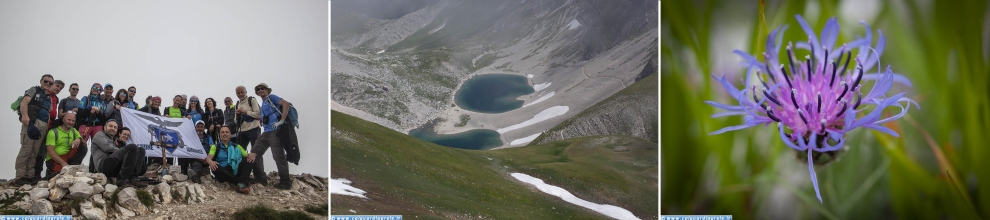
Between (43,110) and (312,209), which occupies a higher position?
(43,110)

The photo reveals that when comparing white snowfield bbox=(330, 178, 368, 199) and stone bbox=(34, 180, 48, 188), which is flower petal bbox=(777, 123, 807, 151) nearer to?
white snowfield bbox=(330, 178, 368, 199)

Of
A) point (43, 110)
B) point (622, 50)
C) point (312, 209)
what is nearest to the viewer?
point (43, 110)

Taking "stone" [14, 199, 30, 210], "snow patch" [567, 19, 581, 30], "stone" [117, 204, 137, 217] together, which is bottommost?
"stone" [117, 204, 137, 217]

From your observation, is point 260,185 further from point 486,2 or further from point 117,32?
point 486,2

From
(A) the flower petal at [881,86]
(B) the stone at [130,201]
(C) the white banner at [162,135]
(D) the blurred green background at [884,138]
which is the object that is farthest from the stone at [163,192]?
(A) the flower petal at [881,86]

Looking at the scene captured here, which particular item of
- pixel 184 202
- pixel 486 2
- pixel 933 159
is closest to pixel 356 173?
pixel 184 202

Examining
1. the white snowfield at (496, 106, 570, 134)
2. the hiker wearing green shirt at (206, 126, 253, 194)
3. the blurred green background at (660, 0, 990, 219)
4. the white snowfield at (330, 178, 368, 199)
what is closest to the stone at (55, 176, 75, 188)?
the hiker wearing green shirt at (206, 126, 253, 194)
